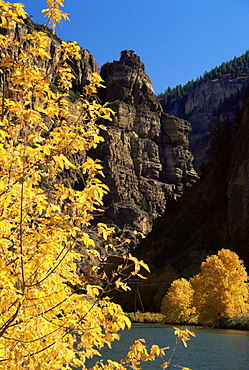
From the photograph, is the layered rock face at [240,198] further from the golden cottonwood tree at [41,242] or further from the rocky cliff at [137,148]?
the golden cottonwood tree at [41,242]

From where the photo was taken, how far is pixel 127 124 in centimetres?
15538

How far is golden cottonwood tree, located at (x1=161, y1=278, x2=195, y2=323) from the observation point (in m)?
66.8

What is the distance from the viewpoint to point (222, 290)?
56.4 metres

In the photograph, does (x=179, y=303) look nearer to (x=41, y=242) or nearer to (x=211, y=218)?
(x=211, y=218)

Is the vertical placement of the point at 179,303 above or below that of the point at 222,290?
below

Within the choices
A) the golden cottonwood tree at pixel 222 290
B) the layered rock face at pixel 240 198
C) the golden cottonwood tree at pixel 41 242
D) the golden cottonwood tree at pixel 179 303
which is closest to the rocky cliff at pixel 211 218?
the layered rock face at pixel 240 198

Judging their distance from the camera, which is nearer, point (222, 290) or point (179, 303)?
point (222, 290)

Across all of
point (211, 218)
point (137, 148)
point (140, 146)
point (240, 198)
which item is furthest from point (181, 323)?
point (140, 146)

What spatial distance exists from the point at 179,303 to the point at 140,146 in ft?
304

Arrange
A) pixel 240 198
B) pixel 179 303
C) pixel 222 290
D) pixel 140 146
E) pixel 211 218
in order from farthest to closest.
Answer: pixel 140 146, pixel 211 218, pixel 240 198, pixel 179 303, pixel 222 290

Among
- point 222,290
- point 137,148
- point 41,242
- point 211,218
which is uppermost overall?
point 137,148

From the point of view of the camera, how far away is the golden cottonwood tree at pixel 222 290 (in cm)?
5594

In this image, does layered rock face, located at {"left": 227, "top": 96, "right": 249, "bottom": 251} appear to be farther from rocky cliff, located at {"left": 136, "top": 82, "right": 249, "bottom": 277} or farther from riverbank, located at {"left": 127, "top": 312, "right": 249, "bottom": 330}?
riverbank, located at {"left": 127, "top": 312, "right": 249, "bottom": 330}

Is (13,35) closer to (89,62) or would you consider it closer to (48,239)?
(48,239)
